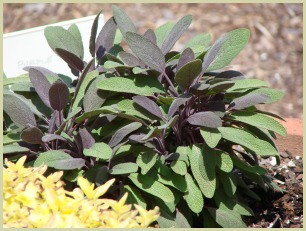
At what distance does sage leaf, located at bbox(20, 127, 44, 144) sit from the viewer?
171cm

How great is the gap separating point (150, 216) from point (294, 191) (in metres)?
1.21

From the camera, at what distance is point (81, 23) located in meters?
2.49

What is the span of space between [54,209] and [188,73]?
0.59m

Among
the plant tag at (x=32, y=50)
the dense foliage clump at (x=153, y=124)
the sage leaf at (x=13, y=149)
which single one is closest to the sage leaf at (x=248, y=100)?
the dense foliage clump at (x=153, y=124)

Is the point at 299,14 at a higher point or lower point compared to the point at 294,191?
higher

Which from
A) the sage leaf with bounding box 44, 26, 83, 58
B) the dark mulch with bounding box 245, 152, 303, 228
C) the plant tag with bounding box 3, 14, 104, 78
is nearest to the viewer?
the sage leaf with bounding box 44, 26, 83, 58

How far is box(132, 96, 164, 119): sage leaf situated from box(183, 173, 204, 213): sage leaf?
0.21 m

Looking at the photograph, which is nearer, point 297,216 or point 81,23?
point 297,216

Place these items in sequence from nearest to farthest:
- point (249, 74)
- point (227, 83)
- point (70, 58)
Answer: point (227, 83) → point (70, 58) → point (249, 74)

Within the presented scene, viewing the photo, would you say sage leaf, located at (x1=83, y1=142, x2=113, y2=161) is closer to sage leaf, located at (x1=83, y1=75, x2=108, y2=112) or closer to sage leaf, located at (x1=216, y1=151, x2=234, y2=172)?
sage leaf, located at (x1=83, y1=75, x2=108, y2=112)

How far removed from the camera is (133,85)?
1.85 metres

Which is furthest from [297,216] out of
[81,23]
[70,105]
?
[81,23]

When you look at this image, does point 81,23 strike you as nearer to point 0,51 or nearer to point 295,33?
point 0,51

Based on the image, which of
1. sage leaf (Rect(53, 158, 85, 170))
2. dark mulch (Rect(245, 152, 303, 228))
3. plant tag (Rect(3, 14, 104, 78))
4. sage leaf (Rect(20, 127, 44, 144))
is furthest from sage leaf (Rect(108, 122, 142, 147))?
plant tag (Rect(3, 14, 104, 78))
